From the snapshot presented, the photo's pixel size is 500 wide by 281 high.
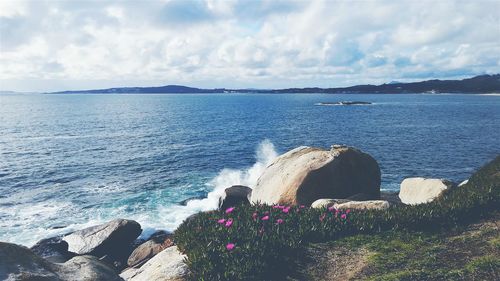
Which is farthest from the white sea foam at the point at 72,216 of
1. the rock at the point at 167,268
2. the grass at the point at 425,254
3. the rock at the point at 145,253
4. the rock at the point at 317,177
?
the grass at the point at 425,254

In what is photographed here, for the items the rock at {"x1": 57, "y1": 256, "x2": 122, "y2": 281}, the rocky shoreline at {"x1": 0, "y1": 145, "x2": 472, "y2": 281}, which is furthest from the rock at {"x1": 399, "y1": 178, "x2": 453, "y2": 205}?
the rock at {"x1": 57, "y1": 256, "x2": 122, "y2": 281}

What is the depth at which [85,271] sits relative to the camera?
11672mm

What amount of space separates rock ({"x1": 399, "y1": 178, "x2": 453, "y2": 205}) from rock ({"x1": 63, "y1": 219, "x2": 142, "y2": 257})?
58.0 feet

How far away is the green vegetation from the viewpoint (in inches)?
443

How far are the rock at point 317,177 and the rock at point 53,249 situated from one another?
12470 mm

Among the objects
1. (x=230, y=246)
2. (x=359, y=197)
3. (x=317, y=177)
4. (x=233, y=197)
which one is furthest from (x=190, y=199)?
(x=230, y=246)

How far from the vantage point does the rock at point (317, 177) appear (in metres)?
22.5

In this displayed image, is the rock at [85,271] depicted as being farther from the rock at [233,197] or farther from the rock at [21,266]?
the rock at [233,197]

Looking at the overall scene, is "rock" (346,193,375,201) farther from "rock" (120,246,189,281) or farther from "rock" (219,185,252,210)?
"rock" (120,246,189,281)

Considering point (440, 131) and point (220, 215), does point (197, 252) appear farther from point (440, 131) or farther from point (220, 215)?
point (440, 131)

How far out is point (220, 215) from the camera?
16172 millimetres

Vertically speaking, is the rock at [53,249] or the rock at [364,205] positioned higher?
the rock at [364,205]

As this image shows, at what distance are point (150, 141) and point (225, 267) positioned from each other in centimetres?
6002

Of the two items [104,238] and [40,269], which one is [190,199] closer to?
[104,238]
